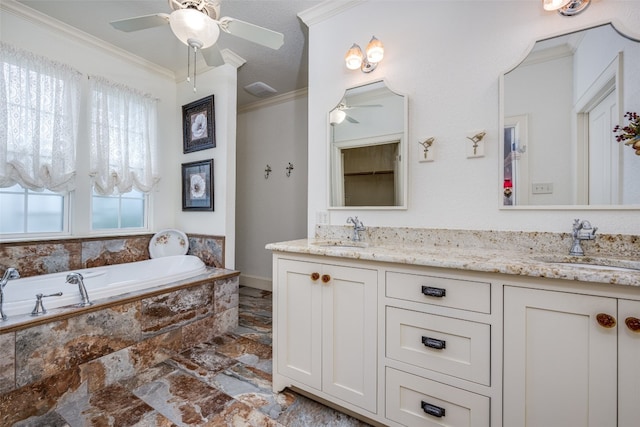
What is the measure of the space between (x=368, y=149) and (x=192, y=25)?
1237 millimetres

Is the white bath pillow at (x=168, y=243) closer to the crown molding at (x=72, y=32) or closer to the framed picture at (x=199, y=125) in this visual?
the framed picture at (x=199, y=125)

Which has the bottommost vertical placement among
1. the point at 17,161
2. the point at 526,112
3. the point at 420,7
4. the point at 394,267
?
the point at 394,267

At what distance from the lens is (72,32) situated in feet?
7.98

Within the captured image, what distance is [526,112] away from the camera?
4.65 feet

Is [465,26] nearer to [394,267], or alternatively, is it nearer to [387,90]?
[387,90]

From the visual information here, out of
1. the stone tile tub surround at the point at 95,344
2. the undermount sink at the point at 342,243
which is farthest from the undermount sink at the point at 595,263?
the stone tile tub surround at the point at 95,344

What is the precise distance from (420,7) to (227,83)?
1929 millimetres

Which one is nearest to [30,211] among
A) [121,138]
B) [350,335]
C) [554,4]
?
[121,138]

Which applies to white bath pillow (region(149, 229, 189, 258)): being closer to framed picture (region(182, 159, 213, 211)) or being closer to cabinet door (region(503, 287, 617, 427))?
framed picture (region(182, 159, 213, 211))

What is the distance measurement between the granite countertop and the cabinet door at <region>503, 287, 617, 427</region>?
0.09 m

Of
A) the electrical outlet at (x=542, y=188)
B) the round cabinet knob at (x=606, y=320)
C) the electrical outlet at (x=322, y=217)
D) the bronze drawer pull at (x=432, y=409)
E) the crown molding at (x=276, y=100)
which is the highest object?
the crown molding at (x=276, y=100)

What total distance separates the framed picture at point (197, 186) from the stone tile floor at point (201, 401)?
57.9 inches

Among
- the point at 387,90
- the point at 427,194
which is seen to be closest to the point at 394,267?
the point at 427,194

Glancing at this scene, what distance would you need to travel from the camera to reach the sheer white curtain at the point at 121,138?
257 centimetres
